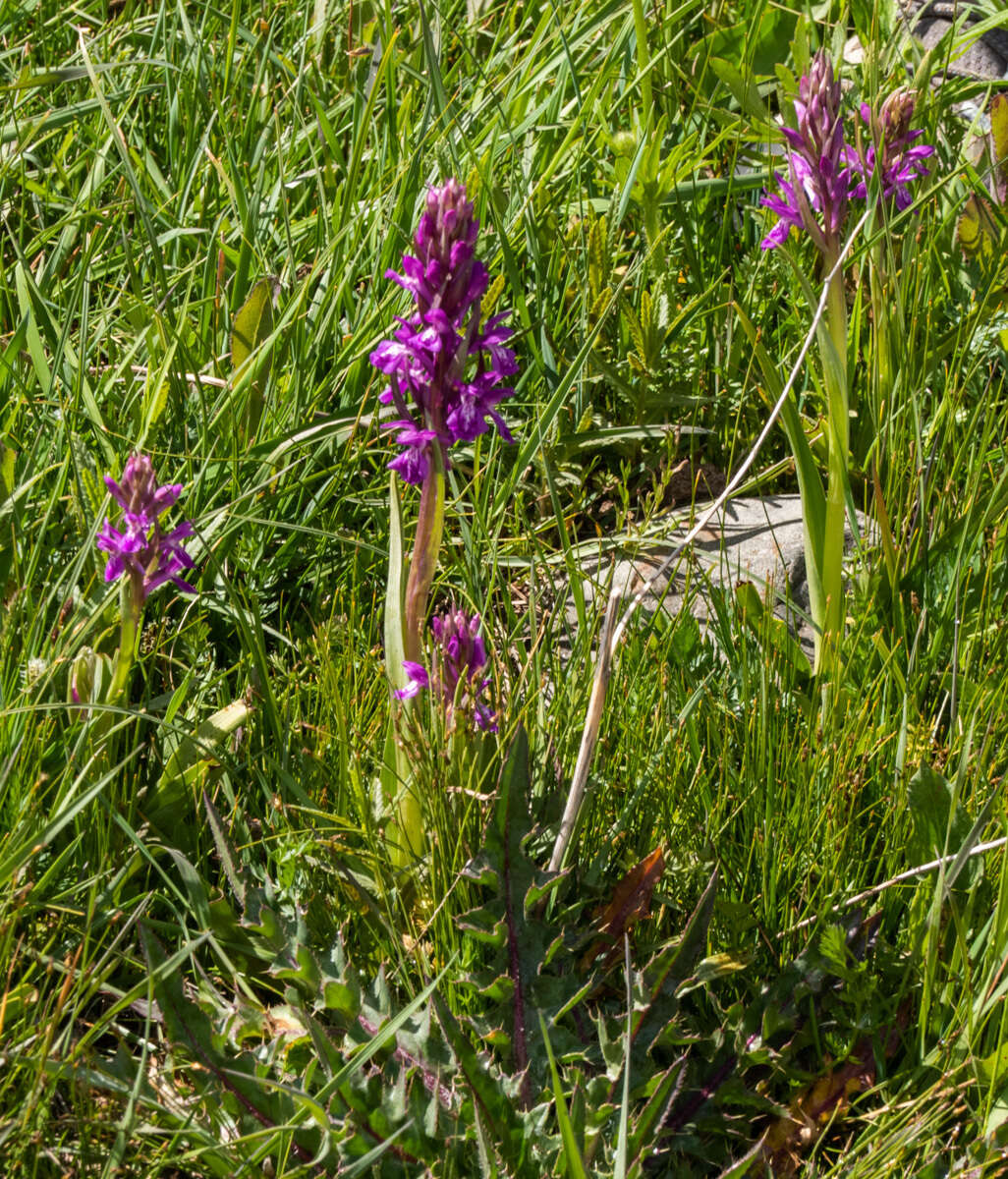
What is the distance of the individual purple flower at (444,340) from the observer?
4.62 ft

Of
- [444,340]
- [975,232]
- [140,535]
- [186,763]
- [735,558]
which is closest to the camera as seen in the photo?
[444,340]

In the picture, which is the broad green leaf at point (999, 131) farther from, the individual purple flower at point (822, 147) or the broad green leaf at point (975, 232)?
the individual purple flower at point (822, 147)

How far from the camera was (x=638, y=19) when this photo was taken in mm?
2471

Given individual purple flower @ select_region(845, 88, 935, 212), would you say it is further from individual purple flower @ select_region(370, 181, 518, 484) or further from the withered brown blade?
the withered brown blade

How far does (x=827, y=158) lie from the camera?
1979 mm

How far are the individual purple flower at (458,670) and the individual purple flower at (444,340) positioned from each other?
212 millimetres

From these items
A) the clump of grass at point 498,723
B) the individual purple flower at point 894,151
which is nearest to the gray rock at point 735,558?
the clump of grass at point 498,723

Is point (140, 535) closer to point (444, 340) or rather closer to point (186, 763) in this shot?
point (186, 763)

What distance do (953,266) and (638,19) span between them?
844mm

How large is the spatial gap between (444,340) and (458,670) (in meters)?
0.43

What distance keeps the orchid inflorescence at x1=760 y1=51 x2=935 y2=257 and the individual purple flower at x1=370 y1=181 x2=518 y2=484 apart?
751mm

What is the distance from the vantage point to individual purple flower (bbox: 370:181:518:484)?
141 centimetres

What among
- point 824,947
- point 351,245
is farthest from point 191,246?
point 824,947

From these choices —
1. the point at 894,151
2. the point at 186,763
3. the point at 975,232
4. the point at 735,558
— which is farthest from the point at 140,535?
the point at 975,232
